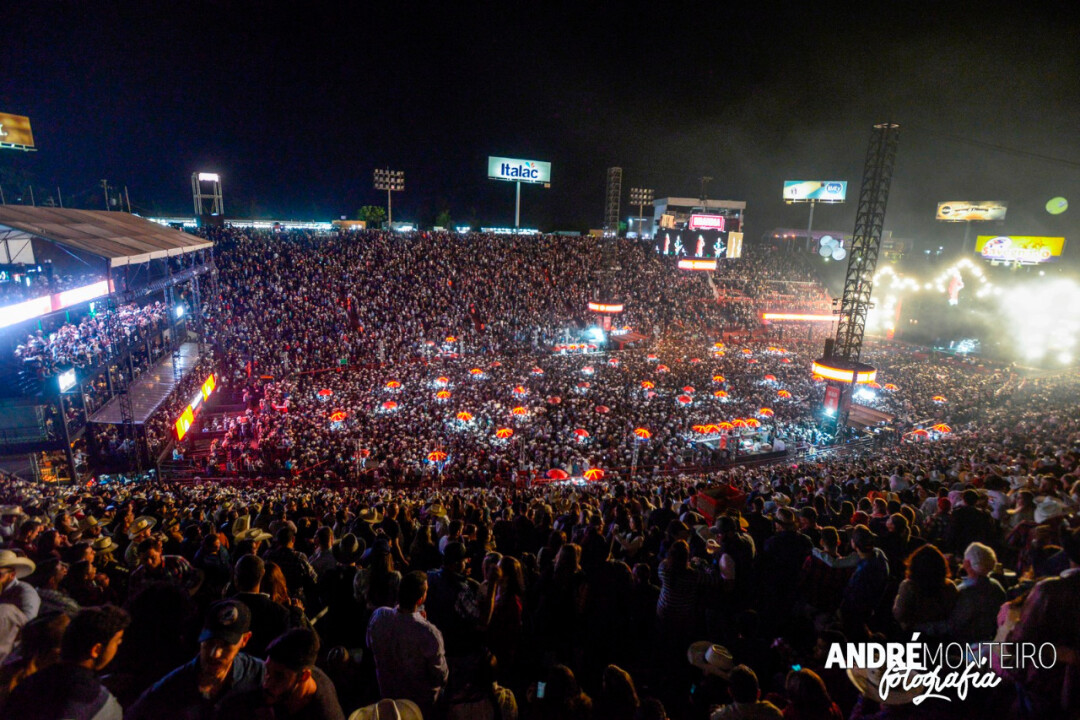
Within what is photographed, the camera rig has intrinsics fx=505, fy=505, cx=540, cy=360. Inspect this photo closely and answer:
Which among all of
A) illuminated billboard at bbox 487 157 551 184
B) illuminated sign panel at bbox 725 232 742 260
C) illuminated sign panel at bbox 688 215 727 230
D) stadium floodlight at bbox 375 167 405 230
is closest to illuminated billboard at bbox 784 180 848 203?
illuminated sign panel at bbox 725 232 742 260

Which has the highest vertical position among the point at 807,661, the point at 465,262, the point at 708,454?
the point at 465,262

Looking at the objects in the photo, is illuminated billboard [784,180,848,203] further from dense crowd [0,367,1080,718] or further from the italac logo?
dense crowd [0,367,1080,718]

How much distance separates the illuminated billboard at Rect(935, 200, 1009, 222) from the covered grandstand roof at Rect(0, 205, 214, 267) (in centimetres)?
6157

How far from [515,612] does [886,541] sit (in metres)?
3.82

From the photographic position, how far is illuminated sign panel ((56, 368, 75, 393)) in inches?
462

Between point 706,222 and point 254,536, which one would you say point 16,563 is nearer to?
point 254,536

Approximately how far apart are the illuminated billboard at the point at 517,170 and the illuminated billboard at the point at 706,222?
47.4 feet

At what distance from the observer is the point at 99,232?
13.4 m

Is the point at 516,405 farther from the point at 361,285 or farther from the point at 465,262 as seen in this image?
the point at 465,262

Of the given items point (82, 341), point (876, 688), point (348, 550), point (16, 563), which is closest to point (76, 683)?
point (16, 563)

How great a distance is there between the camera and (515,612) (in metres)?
3.45

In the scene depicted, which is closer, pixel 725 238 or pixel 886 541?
pixel 886 541

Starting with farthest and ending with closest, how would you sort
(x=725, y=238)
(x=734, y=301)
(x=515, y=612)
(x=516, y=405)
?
(x=725, y=238), (x=734, y=301), (x=516, y=405), (x=515, y=612)

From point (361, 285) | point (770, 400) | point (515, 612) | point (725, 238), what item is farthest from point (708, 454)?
point (725, 238)
